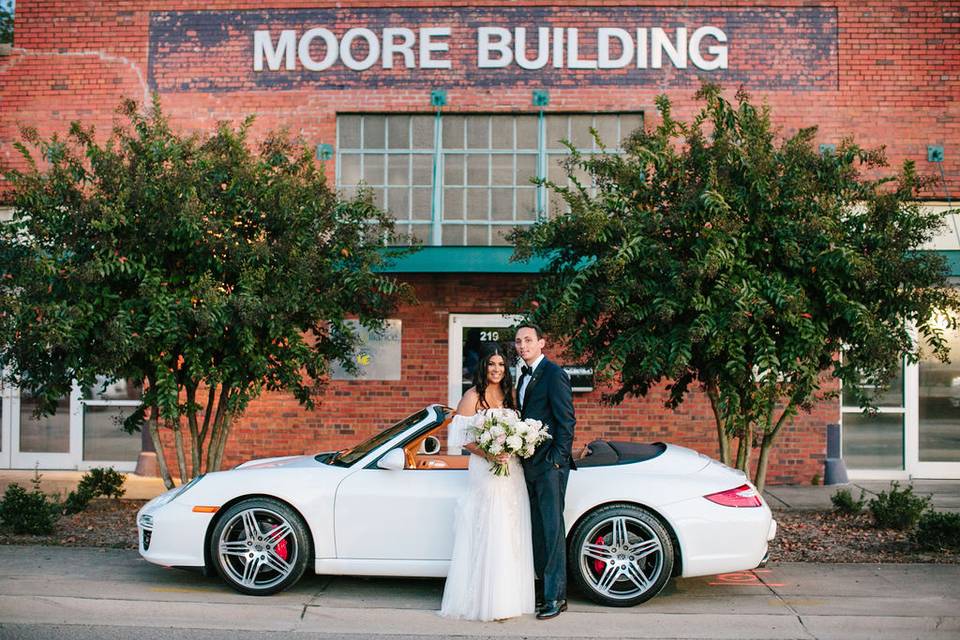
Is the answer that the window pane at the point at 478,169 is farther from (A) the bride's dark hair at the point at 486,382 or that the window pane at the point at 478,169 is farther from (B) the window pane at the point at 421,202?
(A) the bride's dark hair at the point at 486,382

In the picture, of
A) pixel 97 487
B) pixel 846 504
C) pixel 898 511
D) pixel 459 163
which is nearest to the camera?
pixel 898 511

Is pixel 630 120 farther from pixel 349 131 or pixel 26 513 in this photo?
pixel 26 513

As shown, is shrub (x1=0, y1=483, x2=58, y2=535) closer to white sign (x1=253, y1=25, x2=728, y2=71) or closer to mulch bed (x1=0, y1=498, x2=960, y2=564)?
mulch bed (x1=0, y1=498, x2=960, y2=564)

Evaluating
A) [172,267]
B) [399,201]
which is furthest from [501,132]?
[172,267]

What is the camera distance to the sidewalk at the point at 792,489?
1067cm

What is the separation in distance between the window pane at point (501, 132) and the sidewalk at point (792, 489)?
5.66m

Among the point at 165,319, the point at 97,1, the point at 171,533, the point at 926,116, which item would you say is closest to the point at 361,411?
the point at 165,319

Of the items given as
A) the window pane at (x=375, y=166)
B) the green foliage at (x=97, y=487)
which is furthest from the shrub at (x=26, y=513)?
the window pane at (x=375, y=166)

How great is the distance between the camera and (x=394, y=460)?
20.7 feet

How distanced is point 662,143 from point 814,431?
597cm

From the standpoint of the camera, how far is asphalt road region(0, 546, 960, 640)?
568 centimetres

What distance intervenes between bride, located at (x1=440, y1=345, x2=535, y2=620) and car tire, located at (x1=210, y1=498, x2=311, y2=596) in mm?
1122

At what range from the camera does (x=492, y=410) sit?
5.93 m

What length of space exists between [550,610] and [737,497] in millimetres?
1507
